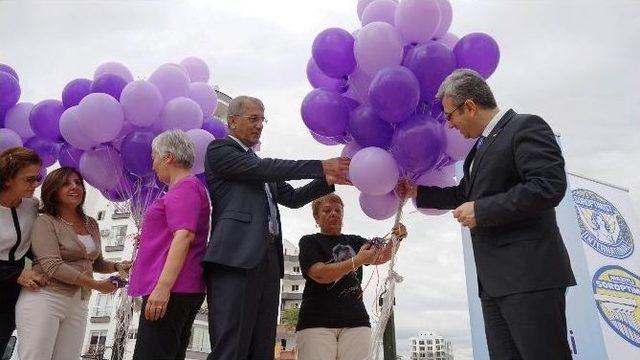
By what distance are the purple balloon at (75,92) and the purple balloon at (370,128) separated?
1902 mm

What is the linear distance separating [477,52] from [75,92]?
259 centimetres

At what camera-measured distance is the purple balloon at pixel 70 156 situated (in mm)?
3268

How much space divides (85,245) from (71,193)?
288 mm

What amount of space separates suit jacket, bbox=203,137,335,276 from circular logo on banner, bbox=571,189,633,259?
4.68 meters

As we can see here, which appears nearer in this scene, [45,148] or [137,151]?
[137,151]

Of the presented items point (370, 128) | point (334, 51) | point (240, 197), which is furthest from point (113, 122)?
point (370, 128)

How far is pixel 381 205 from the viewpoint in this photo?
9.19 feet

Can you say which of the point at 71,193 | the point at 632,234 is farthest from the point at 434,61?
the point at 632,234

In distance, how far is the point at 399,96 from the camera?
7.86ft

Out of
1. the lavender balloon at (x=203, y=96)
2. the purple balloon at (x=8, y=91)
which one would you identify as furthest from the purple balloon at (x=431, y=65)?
the purple balloon at (x=8, y=91)

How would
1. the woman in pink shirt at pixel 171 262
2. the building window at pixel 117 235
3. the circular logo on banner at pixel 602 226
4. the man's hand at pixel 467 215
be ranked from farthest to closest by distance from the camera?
the building window at pixel 117 235 < the circular logo on banner at pixel 602 226 < the woman in pink shirt at pixel 171 262 < the man's hand at pixel 467 215

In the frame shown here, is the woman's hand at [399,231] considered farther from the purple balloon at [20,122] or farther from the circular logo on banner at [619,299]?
the circular logo on banner at [619,299]

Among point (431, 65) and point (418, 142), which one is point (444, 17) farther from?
point (418, 142)

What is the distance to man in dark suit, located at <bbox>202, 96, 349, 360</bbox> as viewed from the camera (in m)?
2.00
